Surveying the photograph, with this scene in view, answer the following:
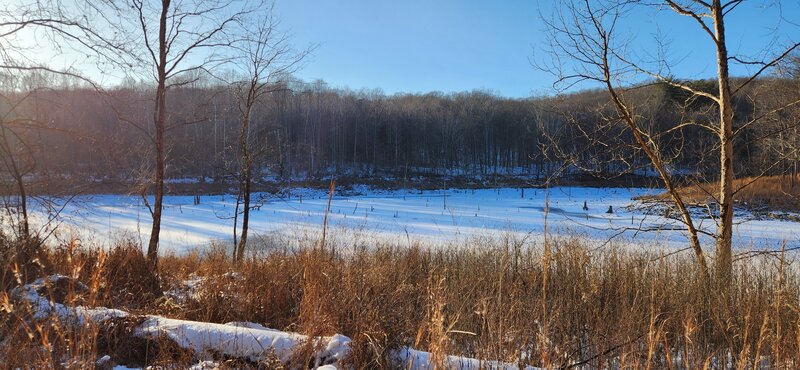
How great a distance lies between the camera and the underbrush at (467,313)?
271 cm

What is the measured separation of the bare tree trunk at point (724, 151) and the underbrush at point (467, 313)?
0.65 ft

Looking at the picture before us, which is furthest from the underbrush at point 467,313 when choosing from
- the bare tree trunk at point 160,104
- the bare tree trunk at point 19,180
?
the bare tree trunk at point 160,104

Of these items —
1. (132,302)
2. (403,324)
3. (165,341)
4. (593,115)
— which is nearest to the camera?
(165,341)

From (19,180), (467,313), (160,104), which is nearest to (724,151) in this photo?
(467,313)

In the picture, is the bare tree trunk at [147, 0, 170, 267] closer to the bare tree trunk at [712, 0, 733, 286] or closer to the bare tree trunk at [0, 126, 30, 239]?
the bare tree trunk at [0, 126, 30, 239]

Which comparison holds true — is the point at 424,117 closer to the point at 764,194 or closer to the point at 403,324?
the point at 764,194

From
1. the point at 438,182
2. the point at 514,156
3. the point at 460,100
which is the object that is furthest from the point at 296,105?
the point at 514,156

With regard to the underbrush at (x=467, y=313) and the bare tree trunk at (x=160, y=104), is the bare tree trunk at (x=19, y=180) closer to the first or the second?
the underbrush at (x=467, y=313)

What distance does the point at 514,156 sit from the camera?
6794 centimetres

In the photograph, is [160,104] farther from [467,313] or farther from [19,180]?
[467,313]

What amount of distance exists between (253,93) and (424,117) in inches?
2288

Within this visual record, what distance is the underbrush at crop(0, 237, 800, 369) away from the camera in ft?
8.89

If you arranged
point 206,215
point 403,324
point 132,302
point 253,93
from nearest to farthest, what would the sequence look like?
point 403,324 < point 132,302 < point 253,93 < point 206,215

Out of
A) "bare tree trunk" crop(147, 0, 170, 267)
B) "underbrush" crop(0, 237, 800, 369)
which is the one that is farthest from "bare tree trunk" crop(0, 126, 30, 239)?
"bare tree trunk" crop(147, 0, 170, 267)
